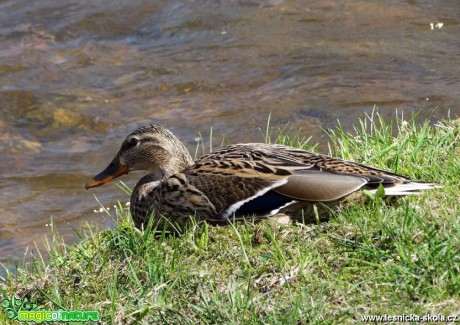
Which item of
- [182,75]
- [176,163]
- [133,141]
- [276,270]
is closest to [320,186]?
[276,270]

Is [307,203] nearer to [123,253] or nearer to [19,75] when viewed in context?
[123,253]

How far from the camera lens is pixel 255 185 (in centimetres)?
548

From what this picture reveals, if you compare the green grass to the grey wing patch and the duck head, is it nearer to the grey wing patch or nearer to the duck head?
the grey wing patch

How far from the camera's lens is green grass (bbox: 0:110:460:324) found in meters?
4.14

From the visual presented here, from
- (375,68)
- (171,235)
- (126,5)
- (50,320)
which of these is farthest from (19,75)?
(50,320)

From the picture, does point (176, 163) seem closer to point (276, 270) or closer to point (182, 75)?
point (276, 270)

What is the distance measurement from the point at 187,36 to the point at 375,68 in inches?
107

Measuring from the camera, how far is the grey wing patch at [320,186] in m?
5.24

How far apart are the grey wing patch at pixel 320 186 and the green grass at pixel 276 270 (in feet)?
0.44

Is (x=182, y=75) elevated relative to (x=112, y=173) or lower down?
lower down

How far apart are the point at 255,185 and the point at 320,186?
0.41 m

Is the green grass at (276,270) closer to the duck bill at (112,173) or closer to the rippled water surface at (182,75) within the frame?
the duck bill at (112,173)

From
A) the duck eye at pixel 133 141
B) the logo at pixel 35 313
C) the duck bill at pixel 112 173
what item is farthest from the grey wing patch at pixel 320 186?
the duck bill at pixel 112 173

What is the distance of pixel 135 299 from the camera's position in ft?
14.9
